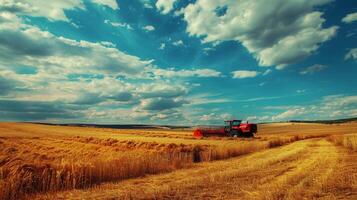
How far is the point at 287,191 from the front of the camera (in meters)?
9.08

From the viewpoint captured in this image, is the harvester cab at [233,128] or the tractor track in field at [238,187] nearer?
the tractor track in field at [238,187]

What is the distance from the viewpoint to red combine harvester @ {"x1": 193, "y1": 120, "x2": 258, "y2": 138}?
46.3m

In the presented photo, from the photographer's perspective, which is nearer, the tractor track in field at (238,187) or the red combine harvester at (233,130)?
the tractor track in field at (238,187)

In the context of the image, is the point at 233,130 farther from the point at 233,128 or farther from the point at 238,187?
the point at 238,187

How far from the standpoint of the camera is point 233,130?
47.6 meters

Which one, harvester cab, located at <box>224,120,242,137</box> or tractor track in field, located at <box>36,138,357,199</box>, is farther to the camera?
harvester cab, located at <box>224,120,242,137</box>

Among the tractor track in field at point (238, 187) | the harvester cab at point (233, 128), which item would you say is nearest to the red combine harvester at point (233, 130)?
the harvester cab at point (233, 128)

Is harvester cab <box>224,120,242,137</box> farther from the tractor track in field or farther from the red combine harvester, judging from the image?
the tractor track in field

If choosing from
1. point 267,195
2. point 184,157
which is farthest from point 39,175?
point 184,157

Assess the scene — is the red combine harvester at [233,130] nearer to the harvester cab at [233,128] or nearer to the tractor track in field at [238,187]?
the harvester cab at [233,128]

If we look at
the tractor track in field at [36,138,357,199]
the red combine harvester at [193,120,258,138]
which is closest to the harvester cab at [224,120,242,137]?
the red combine harvester at [193,120,258,138]

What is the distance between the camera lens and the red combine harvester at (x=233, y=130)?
46.3 m

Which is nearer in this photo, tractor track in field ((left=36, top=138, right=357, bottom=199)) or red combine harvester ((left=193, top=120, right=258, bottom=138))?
tractor track in field ((left=36, top=138, right=357, bottom=199))

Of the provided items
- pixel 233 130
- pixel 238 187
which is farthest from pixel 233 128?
pixel 238 187
